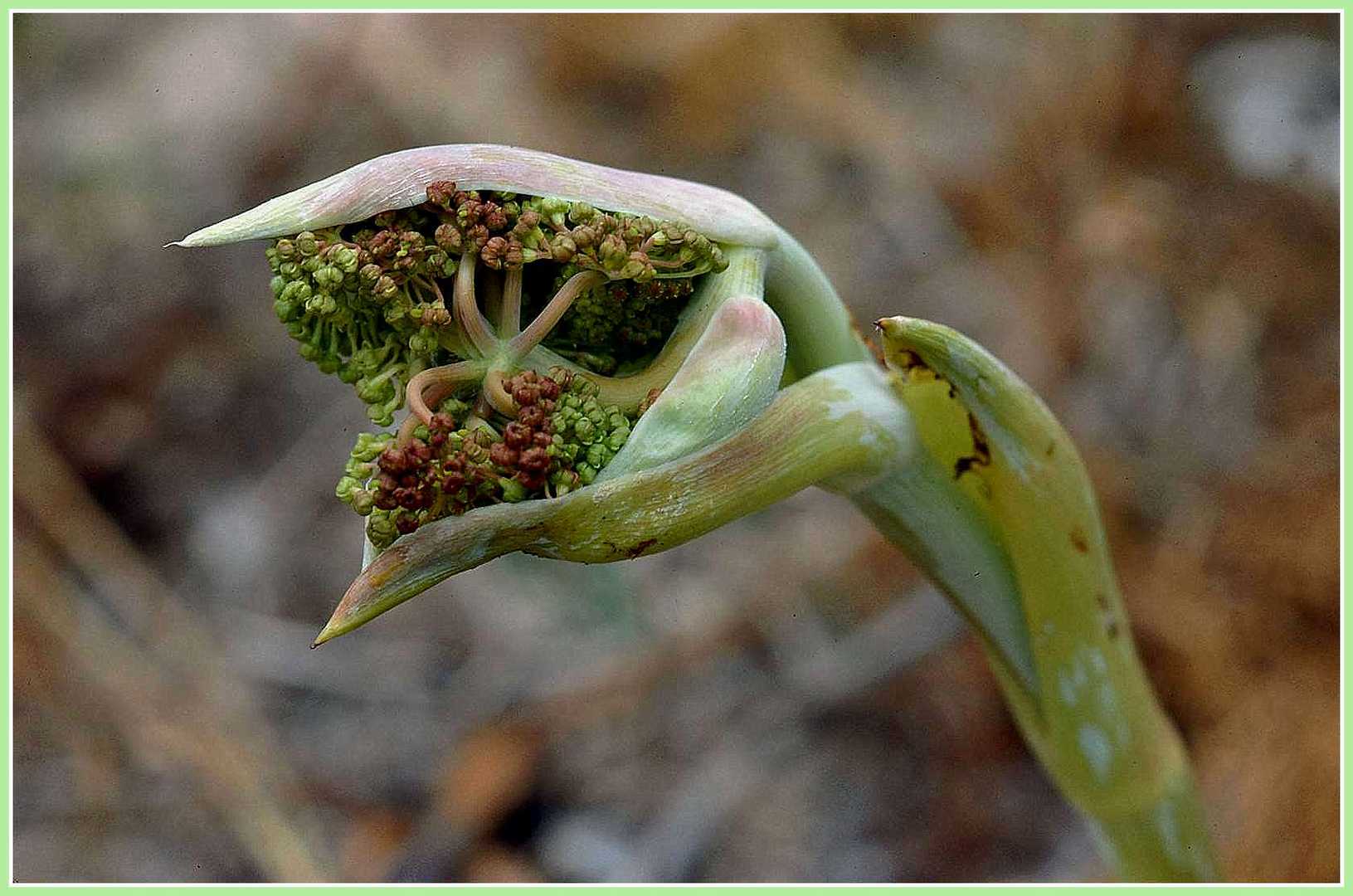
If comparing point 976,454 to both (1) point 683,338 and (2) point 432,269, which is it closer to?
(1) point 683,338

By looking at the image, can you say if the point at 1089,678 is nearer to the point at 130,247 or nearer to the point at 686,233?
the point at 686,233

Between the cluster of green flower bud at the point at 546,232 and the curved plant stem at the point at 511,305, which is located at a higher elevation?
the cluster of green flower bud at the point at 546,232

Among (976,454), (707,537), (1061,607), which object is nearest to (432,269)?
(976,454)

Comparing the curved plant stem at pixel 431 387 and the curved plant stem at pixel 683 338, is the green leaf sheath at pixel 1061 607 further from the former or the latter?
the curved plant stem at pixel 431 387

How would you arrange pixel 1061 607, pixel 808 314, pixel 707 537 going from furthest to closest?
1. pixel 707 537
2. pixel 1061 607
3. pixel 808 314

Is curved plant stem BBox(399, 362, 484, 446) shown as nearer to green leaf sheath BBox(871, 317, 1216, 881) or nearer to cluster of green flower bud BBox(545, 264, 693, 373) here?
cluster of green flower bud BBox(545, 264, 693, 373)

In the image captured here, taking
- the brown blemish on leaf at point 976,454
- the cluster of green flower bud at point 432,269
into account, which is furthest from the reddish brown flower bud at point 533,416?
the brown blemish on leaf at point 976,454
